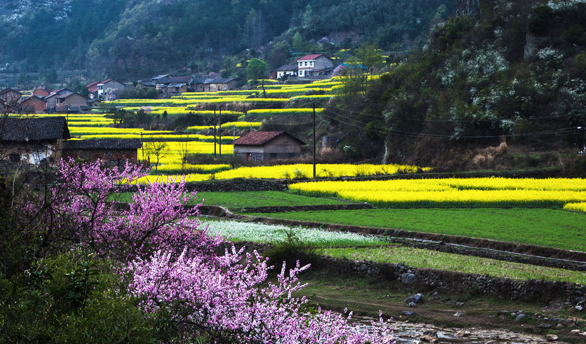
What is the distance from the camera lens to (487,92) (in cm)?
5009

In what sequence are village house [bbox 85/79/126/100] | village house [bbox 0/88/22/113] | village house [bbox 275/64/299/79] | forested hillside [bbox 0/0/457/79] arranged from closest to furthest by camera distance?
village house [bbox 0/88/22/113], village house [bbox 275/64/299/79], village house [bbox 85/79/126/100], forested hillside [bbox 0/0/457/79]

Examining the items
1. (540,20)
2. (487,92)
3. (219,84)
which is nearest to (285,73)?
(219,84)

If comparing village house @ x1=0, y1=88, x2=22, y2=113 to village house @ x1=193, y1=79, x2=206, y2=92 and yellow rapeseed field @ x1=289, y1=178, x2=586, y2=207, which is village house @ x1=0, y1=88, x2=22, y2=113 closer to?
yellow rapeseed field @ x1=289, y1=178, x2=586, y2=207

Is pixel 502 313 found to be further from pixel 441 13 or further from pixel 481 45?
pixel 441 13

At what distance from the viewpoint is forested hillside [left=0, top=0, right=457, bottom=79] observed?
132m

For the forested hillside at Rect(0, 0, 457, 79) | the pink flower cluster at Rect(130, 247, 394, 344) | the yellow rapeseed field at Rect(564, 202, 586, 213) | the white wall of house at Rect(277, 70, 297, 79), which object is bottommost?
the yellow rapeseed field at Rect(564, 202, 586, 213)

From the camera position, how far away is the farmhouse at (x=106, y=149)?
46125 millimetres

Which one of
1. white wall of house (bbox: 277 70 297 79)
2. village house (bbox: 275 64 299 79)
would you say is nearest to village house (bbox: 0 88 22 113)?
village house (bbox: 275 64 299 79)

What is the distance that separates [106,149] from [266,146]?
16.3 m

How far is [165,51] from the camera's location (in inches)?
5497

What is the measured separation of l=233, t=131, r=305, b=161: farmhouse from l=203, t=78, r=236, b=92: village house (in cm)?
A: 5025

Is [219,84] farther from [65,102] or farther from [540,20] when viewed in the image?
[540,20]

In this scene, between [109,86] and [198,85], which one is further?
[109,86]

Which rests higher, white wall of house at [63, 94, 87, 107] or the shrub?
the shrub
